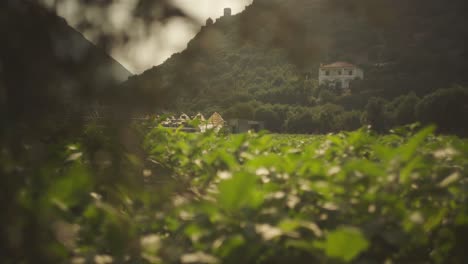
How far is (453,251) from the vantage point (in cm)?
168

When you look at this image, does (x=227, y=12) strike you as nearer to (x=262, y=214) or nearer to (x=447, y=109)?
(x=262, y=214)

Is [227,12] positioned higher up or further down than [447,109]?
higher up

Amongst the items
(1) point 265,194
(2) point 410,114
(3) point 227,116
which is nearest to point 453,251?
(1) point 265,194

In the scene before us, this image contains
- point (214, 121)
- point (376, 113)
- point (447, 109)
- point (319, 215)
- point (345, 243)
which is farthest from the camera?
point (376, 113)

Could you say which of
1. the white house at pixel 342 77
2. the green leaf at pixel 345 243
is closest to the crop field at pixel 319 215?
the green leaf at pixel 345 243

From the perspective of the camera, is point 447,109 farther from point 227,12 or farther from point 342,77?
point 227,12

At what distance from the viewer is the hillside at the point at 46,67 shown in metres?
1.26

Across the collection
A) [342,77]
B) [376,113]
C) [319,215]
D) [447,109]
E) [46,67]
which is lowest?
[376,113]

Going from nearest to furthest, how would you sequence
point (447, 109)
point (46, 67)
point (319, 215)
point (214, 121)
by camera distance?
point (46, 67) → point (319, 215) → point (214, 121) → point (447, 109)

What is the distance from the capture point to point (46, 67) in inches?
53.0

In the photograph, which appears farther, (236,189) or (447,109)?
(447,109)

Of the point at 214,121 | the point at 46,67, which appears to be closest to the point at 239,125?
the point at 214,121

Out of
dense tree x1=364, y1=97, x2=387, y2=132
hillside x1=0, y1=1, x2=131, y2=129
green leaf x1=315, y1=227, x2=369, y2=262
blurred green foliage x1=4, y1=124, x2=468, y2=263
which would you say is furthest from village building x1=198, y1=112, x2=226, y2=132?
dense tree x1=364, y1=97, x2=387, y2=132

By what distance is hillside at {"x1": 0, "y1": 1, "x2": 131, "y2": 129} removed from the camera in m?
1.26
